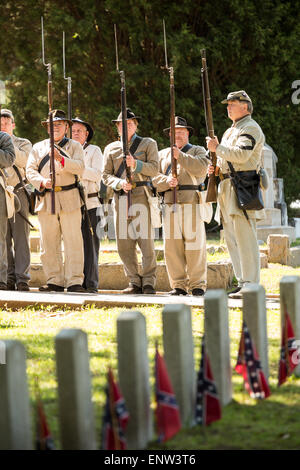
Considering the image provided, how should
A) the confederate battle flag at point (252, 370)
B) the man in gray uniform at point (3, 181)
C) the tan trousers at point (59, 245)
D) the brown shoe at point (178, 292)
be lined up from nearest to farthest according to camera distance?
1. the confederate battle flag at point (252, 370)
2. the man in gray uniform at point (3, 181)
3. the brown shoe at point (178, 292)
4. the tan trousers at point (59, 245)

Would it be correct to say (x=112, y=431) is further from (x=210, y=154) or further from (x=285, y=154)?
(x=285, y=154)

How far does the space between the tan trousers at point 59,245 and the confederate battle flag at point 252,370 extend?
4.65m

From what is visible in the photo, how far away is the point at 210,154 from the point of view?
318 inches

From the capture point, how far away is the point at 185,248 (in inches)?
336

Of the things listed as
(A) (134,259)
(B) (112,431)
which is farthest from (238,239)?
(B) (112,431)

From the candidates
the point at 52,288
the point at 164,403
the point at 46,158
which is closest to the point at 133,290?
the point at 52,288

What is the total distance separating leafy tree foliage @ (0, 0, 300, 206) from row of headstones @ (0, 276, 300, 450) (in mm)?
13994

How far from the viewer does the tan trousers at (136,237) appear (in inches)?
340

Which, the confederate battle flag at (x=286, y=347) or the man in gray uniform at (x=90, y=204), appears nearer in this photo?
the confederate battle flag at (x=286, y=347)

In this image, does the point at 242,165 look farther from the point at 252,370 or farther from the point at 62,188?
the point at 252,370

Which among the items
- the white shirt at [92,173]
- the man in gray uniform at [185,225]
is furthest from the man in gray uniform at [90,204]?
the man in gray uniform at [185,225]

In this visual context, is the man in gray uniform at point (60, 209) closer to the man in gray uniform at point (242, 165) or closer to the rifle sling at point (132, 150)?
the rifle sling at point (132, 150)

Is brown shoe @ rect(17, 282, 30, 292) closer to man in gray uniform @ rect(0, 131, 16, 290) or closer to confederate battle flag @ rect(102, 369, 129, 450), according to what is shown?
man in gray uniform @ rect(0, 131, 16, 290)

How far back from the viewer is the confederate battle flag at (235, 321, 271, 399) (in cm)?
397
